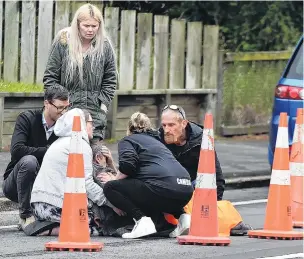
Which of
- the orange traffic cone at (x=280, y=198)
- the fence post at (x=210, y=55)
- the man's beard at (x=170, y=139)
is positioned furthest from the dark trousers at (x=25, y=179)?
the fence post at (x=210, y=55)

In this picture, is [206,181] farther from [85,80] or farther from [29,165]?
[85,80]

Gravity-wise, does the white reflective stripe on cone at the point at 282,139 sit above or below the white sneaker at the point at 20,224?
above

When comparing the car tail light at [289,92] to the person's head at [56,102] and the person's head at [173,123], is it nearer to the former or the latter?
the person's head at [173,123]

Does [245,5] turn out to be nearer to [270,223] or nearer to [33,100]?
[33,100]

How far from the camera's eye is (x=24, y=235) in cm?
938

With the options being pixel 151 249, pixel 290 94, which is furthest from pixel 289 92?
pixel 151 249

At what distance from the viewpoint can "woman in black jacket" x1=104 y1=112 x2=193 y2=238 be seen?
9.38 m

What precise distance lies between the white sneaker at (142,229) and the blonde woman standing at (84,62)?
137 cm

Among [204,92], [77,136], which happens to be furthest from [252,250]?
[204,92]

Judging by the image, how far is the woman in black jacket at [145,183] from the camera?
938 centimetres

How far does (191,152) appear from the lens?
9.94m

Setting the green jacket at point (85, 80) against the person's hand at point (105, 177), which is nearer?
the person's hand at point (105, 177)


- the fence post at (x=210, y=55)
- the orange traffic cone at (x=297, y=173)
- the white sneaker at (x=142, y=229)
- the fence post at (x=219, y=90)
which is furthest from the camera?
the fence post at (x=219, y=90)

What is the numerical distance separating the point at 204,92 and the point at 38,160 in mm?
6777
